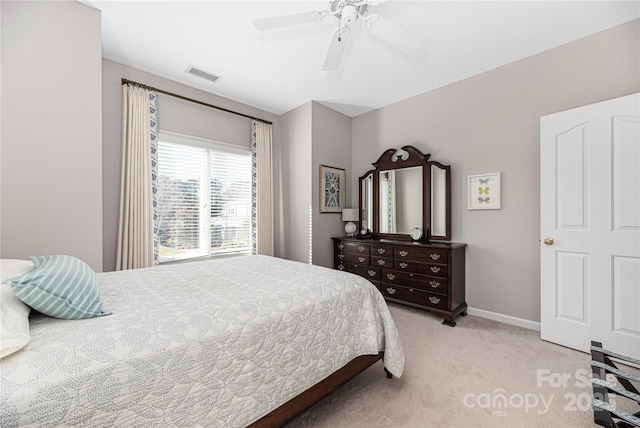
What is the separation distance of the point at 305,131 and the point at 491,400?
3525 millimetres

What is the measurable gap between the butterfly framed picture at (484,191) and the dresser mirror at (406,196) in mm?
250

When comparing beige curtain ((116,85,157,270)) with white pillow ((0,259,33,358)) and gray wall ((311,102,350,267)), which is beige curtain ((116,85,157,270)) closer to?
white pillow ((0,259,33,358))

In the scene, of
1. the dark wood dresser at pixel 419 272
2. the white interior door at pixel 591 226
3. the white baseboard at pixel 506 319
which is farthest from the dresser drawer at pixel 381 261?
the white interior door at pixel 591 226

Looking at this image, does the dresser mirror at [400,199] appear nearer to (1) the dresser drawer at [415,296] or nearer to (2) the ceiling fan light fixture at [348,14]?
(1) the dresser drawer at [415,296]

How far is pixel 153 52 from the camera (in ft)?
8.75

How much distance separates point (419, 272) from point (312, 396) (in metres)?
2.06

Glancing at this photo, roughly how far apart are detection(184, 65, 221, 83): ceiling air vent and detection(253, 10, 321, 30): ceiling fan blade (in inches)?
60.4

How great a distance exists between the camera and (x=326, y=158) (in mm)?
4031

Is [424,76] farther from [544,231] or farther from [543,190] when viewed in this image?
[544,231]

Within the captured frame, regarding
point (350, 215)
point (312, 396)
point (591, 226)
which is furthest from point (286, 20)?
point (591, 226)

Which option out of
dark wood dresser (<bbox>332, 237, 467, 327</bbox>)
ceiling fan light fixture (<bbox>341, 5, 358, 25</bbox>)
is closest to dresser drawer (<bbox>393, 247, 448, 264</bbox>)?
dark wood dresser (<bbox>332, 237, 467, 327</bbox>)

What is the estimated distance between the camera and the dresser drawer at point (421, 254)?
2.90 metres

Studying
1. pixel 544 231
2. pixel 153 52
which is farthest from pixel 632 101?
pixel 153 52

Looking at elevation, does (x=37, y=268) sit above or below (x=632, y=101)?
below
